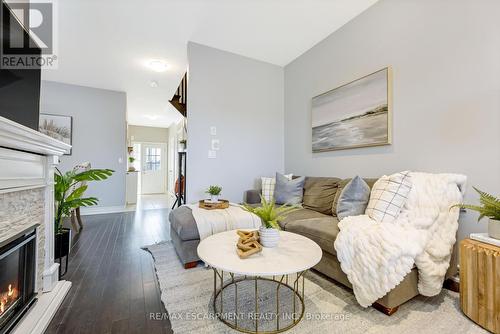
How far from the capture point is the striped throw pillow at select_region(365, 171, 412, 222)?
170 centimetres

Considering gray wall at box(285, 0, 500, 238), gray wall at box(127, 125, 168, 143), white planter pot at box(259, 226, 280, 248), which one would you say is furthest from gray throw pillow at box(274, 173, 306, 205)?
gray wall at box(127, 125, 168, 143)

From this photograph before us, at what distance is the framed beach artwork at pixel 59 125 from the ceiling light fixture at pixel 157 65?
2.10m

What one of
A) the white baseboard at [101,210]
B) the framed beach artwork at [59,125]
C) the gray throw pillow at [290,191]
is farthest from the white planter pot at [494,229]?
the framed beach artwork at [59,125]

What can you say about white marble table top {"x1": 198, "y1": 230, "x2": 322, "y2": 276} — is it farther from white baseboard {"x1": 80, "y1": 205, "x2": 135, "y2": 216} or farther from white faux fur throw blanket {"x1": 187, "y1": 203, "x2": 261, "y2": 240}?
white baseboard {"x1": 80, "y1": 205, "x2": 135, "y2": 216}

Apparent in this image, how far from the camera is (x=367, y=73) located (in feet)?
7.98

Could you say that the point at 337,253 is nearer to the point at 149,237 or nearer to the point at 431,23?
the point at 431,23

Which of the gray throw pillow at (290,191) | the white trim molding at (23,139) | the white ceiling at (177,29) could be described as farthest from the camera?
the gray throw pillow at (290,191)

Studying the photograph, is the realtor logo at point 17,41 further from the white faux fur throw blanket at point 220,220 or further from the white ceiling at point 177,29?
the white faux fur throw blanket at point 220,220

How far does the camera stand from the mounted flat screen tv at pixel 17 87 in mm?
1191

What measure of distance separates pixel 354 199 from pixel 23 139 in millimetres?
2346

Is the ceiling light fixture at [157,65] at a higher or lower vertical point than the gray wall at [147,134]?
higher

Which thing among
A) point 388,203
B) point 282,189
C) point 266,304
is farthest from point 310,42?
point 266,304

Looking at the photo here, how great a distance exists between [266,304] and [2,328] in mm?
1423

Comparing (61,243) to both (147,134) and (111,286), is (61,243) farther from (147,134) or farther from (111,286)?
(147,134)
